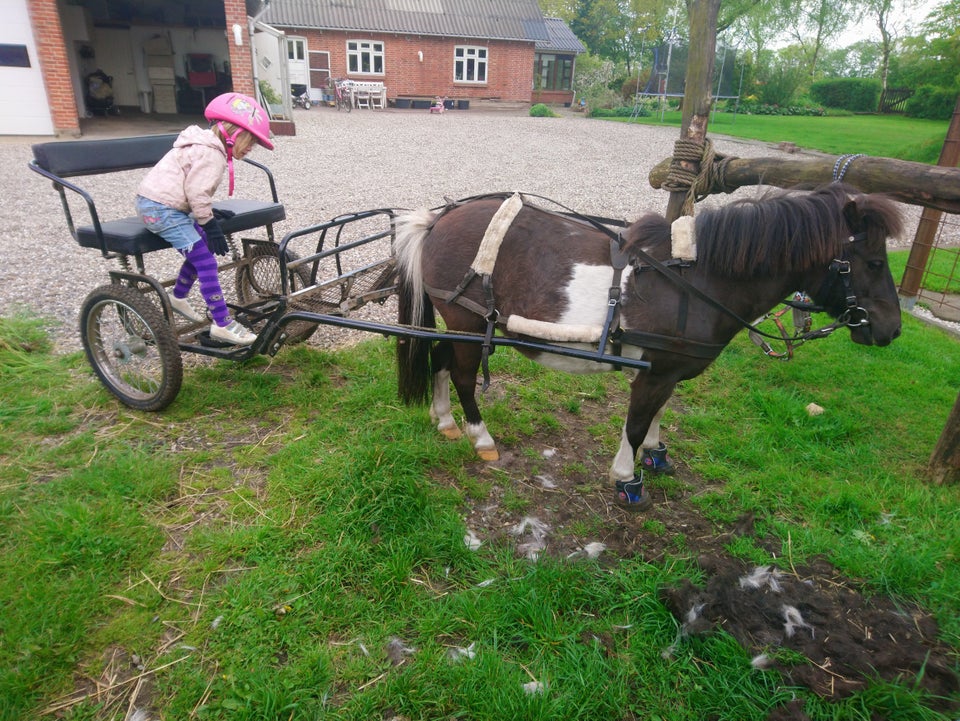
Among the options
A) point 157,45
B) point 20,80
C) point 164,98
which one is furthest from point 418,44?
point 20,80

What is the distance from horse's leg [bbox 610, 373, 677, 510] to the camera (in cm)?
341

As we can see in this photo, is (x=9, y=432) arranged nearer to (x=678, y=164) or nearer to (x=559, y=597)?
(x=559, y=597)

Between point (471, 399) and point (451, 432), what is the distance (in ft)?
1.35

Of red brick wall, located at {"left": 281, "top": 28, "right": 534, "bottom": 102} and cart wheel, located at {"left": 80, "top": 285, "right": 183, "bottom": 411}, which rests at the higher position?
red brick wall, located at {"left": 281, "top": 28, "right": 534, "bottom": 102}

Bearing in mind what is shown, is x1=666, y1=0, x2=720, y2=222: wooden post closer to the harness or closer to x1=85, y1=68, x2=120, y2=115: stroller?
the harness

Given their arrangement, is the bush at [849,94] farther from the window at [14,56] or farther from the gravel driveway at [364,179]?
the window at [14,56]

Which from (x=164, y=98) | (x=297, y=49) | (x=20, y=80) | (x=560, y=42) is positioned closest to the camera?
(x=20, y=80)

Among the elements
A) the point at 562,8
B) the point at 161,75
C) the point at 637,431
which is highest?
the point at 562,8

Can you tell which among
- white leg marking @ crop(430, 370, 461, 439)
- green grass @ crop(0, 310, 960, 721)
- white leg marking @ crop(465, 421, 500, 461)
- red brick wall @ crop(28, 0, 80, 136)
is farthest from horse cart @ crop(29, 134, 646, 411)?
red brick wall @ crop(28, 0, 80, 136)

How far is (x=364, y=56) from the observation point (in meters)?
31.4

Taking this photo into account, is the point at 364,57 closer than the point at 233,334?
No

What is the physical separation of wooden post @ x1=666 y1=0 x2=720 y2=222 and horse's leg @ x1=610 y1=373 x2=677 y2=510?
1.74m

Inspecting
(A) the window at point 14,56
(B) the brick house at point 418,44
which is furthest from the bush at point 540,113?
(A) the window at point 14,56

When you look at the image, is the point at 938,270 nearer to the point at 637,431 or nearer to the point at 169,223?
the point at 637,431
